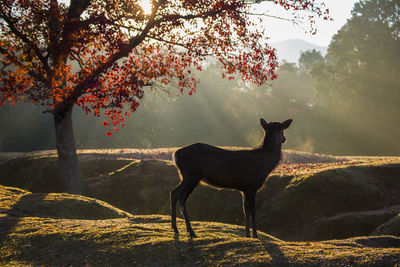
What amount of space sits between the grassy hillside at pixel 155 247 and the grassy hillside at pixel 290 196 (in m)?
3.75

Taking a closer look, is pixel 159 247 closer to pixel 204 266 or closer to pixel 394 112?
pixel 204 266

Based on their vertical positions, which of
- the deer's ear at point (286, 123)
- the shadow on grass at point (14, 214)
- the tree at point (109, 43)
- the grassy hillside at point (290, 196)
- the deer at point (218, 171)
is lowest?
the grassy hillside at point (290, 196)

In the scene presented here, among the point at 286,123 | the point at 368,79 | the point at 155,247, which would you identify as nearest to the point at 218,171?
the point at 286,123

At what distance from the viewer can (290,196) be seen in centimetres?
1748

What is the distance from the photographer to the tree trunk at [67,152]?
1802 centimetres

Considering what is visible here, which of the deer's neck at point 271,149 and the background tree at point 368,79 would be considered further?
the background tree at point 368,79

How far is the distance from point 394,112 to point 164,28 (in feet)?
174

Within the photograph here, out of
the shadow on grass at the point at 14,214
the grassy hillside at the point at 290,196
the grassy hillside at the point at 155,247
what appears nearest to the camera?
the grassy hillside at the point at 155,247

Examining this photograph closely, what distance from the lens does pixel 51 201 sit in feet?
51.9

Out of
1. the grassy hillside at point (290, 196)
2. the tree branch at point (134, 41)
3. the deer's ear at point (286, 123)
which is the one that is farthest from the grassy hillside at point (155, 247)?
the tree branch at point (134, 41)

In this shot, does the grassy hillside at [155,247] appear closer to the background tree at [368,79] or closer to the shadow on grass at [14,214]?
the shadow on grass at [14,214]

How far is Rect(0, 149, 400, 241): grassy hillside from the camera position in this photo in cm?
1550

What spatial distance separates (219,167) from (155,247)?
266 cm

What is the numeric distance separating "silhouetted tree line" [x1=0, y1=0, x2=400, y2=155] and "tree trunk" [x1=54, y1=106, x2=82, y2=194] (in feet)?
140
